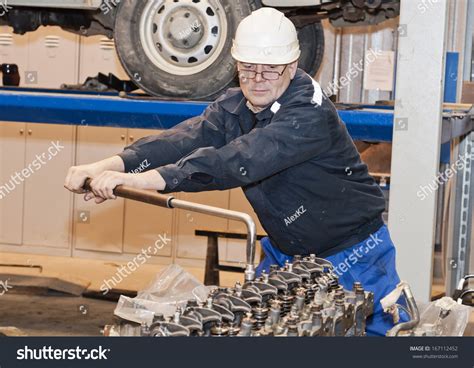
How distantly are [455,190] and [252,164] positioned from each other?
302 centimetres

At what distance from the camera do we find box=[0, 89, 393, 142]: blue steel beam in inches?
203

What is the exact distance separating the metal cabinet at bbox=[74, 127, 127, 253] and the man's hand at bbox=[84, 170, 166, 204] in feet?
15.5

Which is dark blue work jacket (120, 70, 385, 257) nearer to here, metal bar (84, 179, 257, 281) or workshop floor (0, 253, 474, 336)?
metal bar (84, 179, 257, 281)

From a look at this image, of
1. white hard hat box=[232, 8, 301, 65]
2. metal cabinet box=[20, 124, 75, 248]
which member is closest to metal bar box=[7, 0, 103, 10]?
white hard hat box=[232, 8, 301, 65]

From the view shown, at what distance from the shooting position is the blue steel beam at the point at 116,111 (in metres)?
5.16

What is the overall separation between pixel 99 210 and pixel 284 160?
484 cm

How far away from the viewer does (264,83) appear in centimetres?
387

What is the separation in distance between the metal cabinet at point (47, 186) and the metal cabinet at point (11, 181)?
2.0 inches

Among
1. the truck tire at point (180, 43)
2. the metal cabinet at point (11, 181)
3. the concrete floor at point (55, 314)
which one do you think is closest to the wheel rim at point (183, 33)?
the truck tire at point (180, 43)

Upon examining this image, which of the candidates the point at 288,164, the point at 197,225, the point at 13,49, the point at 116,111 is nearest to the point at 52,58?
the point at 13,49

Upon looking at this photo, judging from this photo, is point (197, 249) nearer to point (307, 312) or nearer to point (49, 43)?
point (49, 43)

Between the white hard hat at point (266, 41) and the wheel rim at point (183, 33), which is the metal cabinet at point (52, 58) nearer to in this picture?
the wheel rim at point (183, 33)

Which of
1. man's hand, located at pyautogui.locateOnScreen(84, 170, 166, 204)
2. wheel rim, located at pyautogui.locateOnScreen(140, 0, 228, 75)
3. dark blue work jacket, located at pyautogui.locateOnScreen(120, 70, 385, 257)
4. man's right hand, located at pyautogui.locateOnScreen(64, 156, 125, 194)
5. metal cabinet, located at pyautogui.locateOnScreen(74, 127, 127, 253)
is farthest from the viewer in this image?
metal cabinet, located at pyautogui.locateOnScreen(74, 127, 127, 253)
